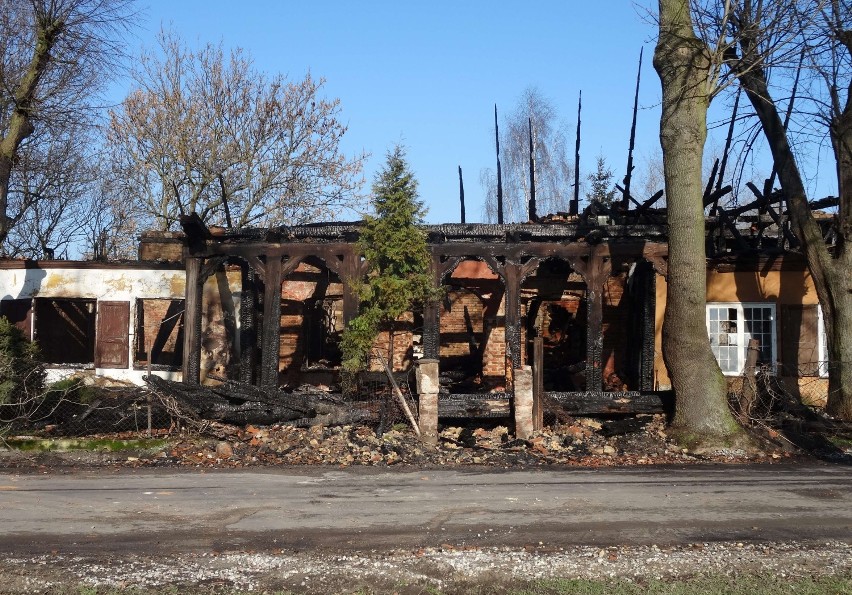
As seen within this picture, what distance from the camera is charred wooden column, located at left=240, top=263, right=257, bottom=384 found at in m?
18.1

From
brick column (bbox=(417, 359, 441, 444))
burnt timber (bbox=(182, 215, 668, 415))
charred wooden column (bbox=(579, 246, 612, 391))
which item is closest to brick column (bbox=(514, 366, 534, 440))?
brick column (bbox=(417, 359, 441, 444))

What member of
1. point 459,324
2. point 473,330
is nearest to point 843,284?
point 473,330

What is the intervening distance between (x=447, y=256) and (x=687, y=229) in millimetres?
5077

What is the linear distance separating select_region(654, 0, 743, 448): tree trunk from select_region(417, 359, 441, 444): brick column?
4111mm

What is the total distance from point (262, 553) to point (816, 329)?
48.5ft

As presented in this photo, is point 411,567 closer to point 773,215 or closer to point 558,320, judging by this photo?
point 773,215

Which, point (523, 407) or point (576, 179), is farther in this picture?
point (576, 179)

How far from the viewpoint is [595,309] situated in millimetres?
16859

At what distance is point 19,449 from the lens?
12859 millimetres

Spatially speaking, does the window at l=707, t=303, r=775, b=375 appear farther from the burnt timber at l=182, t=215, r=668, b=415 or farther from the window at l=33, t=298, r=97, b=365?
the window at l=33, t=298, r=97, b=365

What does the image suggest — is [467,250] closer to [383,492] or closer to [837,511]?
[383,492]

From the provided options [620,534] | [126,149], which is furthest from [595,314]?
[126,149]

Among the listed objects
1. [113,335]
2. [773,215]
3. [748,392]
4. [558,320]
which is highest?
[773,215]

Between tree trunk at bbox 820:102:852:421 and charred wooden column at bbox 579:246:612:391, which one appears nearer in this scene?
tree trunk at bbox 820:102:852:421
